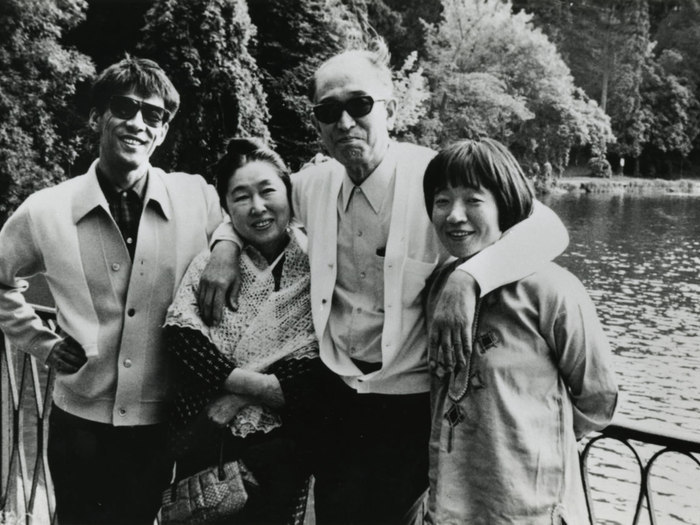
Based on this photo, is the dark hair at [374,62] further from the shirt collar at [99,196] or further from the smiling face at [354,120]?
the shirt collar at [99,196]

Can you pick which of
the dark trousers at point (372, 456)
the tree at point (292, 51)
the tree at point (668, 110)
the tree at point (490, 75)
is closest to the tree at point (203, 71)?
the tree at point (292, 51)

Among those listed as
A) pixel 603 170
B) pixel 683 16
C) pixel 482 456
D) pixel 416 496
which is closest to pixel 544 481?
pixel 482 456

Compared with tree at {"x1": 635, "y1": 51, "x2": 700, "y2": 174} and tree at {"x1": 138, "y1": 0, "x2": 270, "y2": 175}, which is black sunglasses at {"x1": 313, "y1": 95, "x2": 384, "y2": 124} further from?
tree at {"x1": 635, "y1": 51, "x2": 700, "y2": 174}

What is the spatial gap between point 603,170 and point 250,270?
4983 centimetres

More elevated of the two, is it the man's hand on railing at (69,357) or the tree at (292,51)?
the tree at (292,51)

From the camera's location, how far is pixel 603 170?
48781mm

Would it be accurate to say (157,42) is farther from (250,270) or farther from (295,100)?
(250,270)

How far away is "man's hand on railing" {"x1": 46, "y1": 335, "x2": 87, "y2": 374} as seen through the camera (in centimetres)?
250

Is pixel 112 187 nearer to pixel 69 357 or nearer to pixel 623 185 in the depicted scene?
pixel 69 357

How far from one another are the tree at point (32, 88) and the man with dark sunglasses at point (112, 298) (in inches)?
588

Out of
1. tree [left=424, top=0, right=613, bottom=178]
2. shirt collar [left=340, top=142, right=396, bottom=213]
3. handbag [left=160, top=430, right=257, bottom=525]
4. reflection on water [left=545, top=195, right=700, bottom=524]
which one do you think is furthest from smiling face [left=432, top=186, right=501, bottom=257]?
tree [left=424, top=0, right=613, bottom=178]

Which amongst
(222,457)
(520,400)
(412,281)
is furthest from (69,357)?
(520,400)

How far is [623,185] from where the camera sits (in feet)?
155

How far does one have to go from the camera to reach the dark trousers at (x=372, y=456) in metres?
2.38
